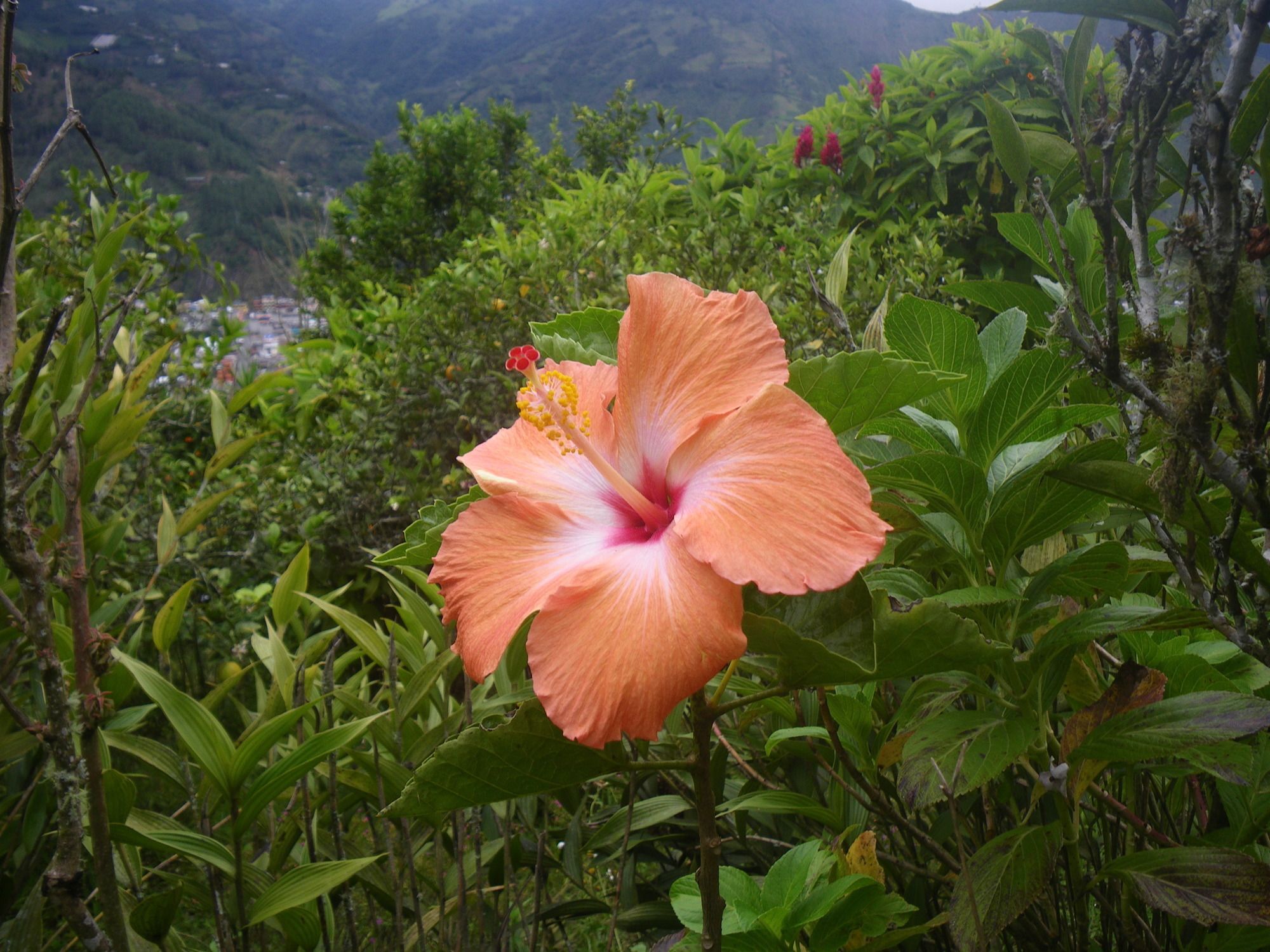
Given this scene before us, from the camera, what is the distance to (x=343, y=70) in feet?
88.1

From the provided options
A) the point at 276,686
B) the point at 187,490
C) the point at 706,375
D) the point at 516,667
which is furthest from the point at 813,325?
the point at 187,490

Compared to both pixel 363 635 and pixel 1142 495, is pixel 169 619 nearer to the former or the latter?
pixel 363 635

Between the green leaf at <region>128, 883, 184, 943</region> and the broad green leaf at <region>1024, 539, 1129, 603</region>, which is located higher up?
the broad green leaf at <region>1024, 539, 1129, 603</region>

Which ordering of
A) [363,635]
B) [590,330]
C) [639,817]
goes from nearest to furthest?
1. [590,330]
2. [639,817]
3. [363,635]

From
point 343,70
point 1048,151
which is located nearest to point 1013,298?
point 1048,151

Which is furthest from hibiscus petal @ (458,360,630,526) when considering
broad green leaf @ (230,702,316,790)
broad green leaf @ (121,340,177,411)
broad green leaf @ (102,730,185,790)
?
broad green leaf @ (121,340,177,411)

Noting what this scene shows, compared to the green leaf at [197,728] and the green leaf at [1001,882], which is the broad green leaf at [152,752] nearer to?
the green leaf at [197,728]

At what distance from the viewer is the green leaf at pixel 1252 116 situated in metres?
0.72

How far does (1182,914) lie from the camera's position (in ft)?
2.42

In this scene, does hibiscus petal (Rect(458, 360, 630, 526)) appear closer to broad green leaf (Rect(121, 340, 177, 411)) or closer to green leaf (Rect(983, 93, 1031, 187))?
green leaf (Rect(983, 93, 1031, 187))

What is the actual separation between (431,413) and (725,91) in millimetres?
22655

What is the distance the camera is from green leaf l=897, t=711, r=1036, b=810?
0.75 metres

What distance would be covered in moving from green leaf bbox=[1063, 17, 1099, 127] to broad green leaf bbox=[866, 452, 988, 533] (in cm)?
34

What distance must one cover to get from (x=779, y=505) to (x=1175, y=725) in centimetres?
47
